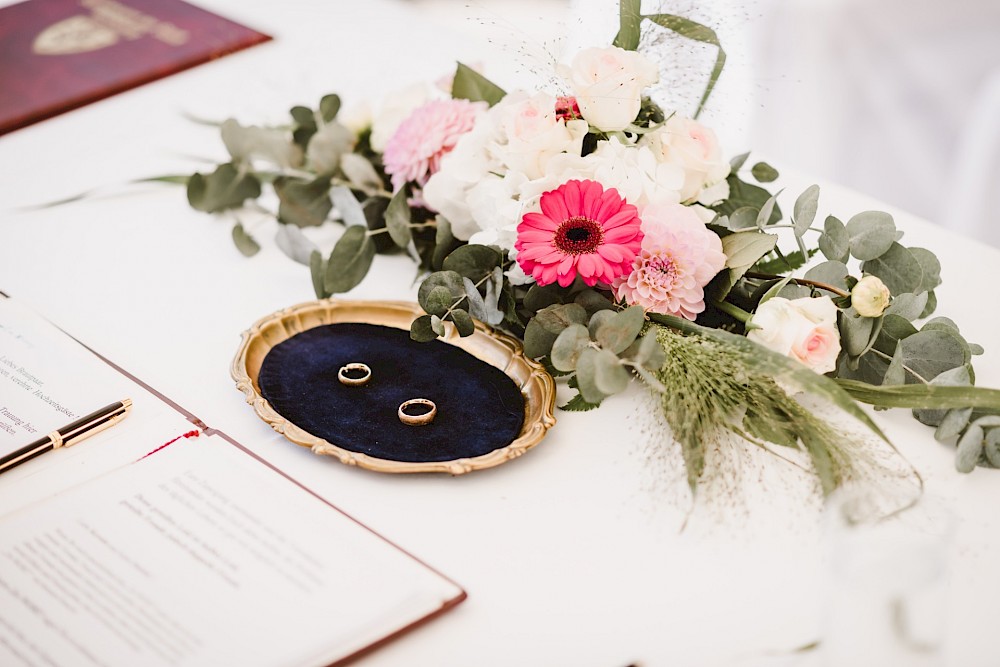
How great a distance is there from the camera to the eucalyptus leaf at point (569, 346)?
76cm

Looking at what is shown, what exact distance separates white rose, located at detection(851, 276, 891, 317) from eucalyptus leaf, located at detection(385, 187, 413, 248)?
420 mm

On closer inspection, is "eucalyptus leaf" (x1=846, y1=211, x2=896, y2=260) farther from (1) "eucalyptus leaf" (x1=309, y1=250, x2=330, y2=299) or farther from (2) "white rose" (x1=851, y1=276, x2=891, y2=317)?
(1) "eucalyptus leaf" (x1=309, y1=250, x2=330, y2=299)

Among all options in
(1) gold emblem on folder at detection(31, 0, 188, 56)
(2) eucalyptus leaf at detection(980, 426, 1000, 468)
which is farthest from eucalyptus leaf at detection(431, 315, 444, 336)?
(1) gold emblem on folder at detection(31, 0, 188, 56)

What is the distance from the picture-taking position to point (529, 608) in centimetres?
64

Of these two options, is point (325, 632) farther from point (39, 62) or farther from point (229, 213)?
point (39, 62)

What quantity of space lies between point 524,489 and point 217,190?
1.89 feet

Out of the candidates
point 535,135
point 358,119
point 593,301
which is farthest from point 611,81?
point 358,119

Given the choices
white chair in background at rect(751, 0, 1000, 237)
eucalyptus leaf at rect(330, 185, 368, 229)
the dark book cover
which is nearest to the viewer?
eucalyptus leaf at rect(330, 185, 368, 229)

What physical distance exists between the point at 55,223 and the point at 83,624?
63 centimetres

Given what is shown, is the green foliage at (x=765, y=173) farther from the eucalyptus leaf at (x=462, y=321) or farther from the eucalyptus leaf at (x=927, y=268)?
the eucalyptus leaf at (x=462, y=321)

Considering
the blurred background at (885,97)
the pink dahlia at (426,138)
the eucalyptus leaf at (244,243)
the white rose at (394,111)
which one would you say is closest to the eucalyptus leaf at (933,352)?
the pink dahlia at (426,138)

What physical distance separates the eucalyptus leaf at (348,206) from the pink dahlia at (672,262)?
35 cm

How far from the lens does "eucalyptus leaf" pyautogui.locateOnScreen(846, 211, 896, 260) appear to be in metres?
0.81

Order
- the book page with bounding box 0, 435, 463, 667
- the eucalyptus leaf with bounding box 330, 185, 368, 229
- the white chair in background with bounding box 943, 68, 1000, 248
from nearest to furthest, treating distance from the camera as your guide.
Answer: the book page with bounding box 0, 435, 463, 667, the eucalyptus leaf with bounding box 330, 185, 368, 229, the white chair in background with bounding box 943, 68, 1000, 248
